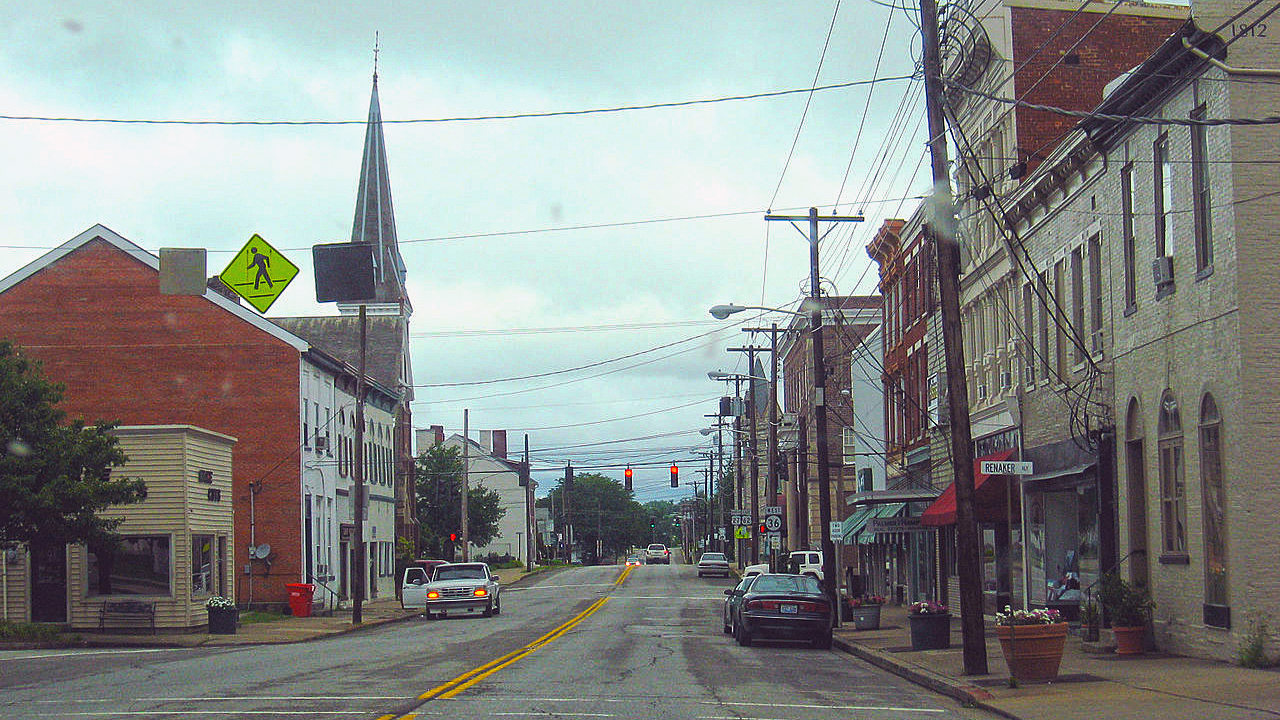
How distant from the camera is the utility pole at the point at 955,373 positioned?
17.8 m

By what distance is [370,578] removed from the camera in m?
57.1

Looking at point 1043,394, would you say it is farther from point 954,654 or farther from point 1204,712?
point 1204,712

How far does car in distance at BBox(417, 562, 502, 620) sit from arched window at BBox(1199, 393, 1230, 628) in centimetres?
2652

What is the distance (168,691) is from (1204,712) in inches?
463

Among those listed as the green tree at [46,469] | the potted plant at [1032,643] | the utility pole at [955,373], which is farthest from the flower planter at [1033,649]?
the green tree at [46,469]

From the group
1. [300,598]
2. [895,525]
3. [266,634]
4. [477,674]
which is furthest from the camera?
[300,598]

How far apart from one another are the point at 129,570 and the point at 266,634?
385 centimetres

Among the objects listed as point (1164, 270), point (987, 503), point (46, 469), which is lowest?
point (987, 503)

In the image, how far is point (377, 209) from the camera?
85.4 metres

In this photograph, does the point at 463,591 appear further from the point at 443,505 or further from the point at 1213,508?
the point at 443,505

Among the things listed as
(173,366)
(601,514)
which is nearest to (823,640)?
(173,366)

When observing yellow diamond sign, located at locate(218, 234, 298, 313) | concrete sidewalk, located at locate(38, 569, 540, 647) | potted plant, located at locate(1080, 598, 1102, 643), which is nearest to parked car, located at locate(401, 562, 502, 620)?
concrete sidewalk, located at locate(38, 569, 540, 647)

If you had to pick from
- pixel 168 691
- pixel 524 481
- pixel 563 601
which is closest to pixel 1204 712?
pixel 168 691

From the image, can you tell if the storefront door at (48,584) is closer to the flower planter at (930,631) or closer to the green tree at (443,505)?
the flower planter at (930,631)
